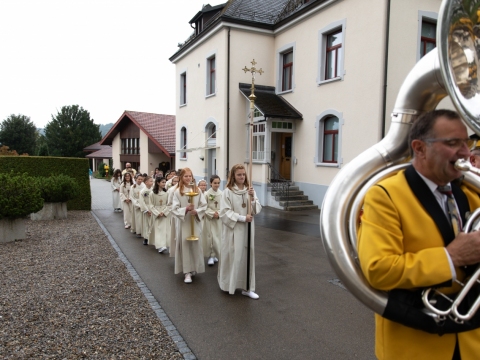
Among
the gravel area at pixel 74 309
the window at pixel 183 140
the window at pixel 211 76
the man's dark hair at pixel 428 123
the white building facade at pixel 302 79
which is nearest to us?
the man's dark hair at pixel 428 123

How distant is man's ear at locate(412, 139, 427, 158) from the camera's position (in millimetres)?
1716

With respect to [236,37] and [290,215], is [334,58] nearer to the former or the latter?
[236,37]

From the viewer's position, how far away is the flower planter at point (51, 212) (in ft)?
39.8

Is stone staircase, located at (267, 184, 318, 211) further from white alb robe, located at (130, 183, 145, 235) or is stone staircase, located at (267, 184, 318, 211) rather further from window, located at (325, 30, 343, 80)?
white alb robe, located at (130, 183, 145, 235)

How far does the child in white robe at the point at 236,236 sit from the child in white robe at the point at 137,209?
200 inches

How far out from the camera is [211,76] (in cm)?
1905

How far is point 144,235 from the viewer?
924 centimetres

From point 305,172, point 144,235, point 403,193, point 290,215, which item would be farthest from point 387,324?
point 305,172

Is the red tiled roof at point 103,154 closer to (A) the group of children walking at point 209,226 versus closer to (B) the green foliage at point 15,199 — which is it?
(B) the green foliage at point 15,199

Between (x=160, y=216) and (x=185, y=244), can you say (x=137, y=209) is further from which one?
(x=185, y=244)

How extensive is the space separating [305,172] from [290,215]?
2770 mm

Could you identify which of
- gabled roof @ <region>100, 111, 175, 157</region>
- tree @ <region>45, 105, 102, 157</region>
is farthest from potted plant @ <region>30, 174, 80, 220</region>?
tree @ <region>45, 105, 102, 157</region>

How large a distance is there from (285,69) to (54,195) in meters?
11.2

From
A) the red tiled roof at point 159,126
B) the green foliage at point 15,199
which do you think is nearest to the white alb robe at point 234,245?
the green foliage at point 15,199
